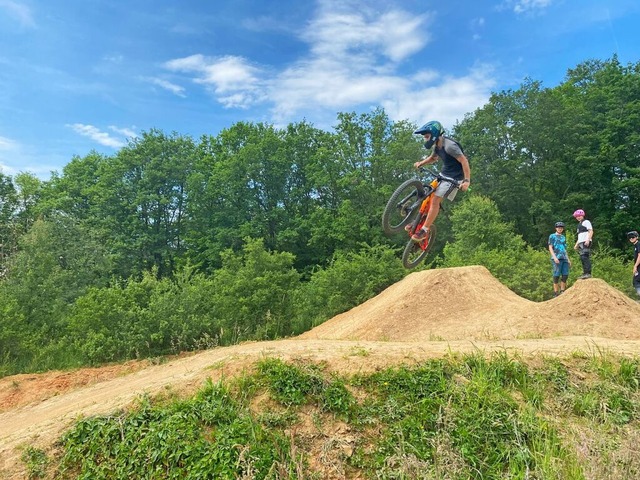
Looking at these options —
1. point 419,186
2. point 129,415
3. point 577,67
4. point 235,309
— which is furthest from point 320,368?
point 577,67

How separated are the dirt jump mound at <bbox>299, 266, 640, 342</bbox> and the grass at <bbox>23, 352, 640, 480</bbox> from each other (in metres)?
4.03

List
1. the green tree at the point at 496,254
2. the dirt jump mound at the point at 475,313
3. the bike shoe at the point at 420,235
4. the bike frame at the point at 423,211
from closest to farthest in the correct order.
→ the bike frame at the point at 423,211
the bike shoe at the point at 420,235
the dirt jump mound at the point at 475,313
the green tree at the point at 496,254

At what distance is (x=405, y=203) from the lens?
827 cm

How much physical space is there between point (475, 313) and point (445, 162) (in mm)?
5404

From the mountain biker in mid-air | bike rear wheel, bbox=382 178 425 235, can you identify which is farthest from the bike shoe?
bike rear wheel, bbox=382 178 425 235

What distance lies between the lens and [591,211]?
3244 cm

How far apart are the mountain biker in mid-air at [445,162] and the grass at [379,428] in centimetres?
327

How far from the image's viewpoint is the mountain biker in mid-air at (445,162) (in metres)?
7.00

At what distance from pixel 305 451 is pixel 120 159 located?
35.0 m

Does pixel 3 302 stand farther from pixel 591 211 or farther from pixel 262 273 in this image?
pixel 591 211

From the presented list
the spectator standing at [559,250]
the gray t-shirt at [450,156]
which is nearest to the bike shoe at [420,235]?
the gray t-shirt at [450,156]

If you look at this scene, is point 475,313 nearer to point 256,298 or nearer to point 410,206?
point 410,206

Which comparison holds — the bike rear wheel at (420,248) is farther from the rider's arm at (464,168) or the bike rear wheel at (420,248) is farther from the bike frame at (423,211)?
the rider's arm at (464,168)

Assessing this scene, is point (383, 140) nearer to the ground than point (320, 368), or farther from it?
farther from it
